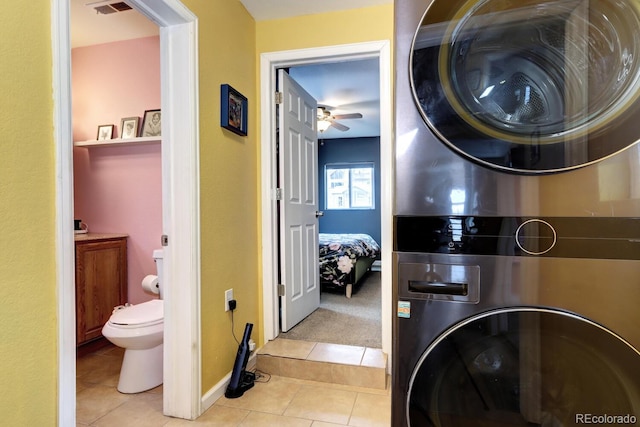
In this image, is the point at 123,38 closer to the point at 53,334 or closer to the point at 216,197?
the point at 216,197

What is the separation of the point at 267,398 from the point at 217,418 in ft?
0.94

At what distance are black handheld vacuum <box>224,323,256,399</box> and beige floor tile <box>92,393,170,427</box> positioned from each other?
0.33 m

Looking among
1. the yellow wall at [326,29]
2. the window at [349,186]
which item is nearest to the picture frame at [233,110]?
the yellow wall at [326,29]

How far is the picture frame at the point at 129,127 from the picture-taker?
253 centimetres

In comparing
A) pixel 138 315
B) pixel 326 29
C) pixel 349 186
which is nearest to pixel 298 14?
pixel 326 29

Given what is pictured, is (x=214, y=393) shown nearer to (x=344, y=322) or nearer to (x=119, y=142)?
(x=344, y=322)

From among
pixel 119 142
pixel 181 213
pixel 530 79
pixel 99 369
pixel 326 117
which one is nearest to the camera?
pixel 530 79

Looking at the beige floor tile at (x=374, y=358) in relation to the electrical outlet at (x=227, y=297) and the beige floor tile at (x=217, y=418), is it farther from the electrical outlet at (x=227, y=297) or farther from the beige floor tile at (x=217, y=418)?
the electrical outlet at (x=227, y=297)

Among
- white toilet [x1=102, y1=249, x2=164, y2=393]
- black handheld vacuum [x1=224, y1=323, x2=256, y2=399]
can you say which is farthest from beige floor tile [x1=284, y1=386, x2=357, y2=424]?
white toilet [x1=102, y1=249, x2=164, y2=393]

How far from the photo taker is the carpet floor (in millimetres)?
2299

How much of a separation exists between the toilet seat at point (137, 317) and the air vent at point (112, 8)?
1.91 meters

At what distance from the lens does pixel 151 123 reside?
250 cm

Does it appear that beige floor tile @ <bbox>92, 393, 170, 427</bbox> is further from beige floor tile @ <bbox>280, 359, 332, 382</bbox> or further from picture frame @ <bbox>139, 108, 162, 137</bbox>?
picture frame @ <bbox>139, 108, 162, 137</bbox>

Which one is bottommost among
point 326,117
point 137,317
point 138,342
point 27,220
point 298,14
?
point 138,342
